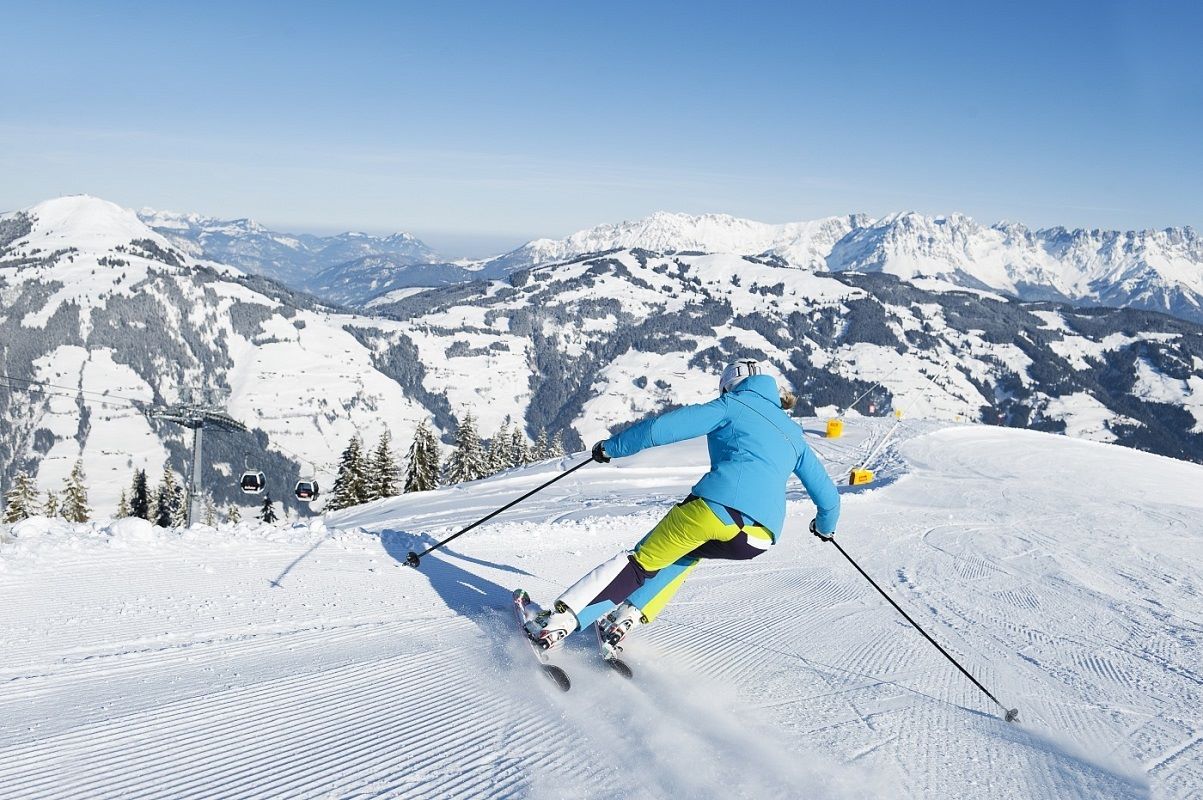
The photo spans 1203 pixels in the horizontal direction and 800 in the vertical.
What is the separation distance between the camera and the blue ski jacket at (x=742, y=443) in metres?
5.08

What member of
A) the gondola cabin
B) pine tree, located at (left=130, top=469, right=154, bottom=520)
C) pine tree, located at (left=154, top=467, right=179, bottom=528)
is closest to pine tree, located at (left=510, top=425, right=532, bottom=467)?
pine tree, located at (left=154, top=467, right=179, bottom=528)

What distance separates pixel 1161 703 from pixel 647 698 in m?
4.36

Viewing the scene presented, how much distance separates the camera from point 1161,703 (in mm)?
5762

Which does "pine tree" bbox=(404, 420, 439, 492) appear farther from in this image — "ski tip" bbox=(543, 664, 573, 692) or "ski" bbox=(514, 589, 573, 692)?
"ski tip" bbox=(543, 664, 573, 692)

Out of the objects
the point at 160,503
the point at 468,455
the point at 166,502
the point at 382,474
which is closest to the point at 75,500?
the point at 160,503

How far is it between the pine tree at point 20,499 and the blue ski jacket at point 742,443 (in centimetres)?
4239

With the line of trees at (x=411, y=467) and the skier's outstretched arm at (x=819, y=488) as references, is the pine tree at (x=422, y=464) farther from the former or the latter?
the skier's outstretched arm at (x=819, y=488)

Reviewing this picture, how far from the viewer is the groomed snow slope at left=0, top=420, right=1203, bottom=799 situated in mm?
3758

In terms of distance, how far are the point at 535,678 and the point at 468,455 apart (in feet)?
142

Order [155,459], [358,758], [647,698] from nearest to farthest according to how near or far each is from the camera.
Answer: [358,758]
[647,698]
[155,459]

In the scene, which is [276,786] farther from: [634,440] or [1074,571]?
[1074,571]

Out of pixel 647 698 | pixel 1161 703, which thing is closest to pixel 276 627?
pixel 647 698

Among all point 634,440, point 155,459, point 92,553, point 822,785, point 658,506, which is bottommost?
point 155,459

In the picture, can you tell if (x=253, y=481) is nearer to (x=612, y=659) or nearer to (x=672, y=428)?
(x=612, y=659)
